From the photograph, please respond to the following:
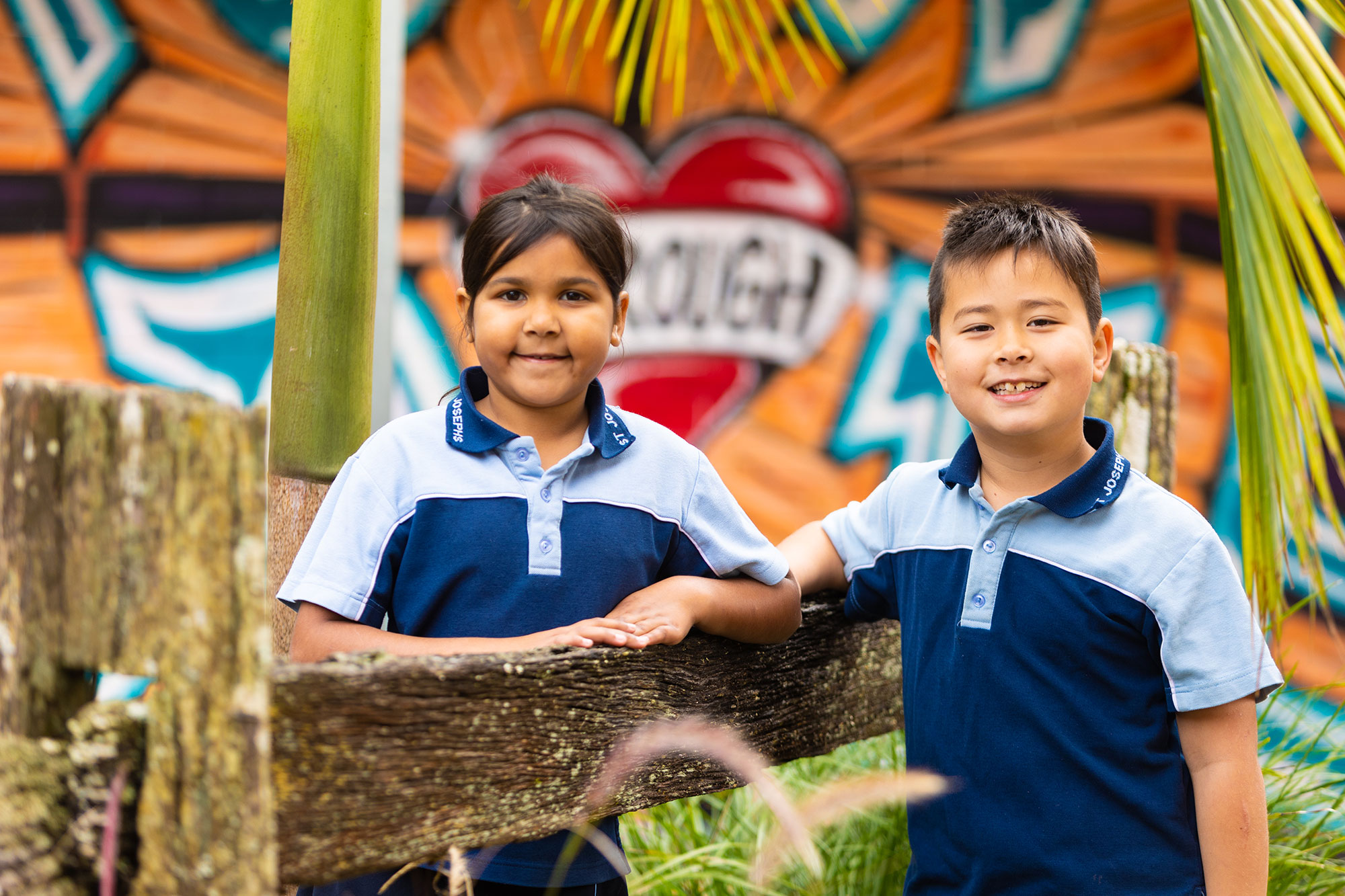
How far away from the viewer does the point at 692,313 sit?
13.0 ft

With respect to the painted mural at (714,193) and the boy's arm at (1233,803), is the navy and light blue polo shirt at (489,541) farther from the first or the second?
the painted mural at (714,193)

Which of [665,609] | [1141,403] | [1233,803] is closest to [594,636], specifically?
[665,609]

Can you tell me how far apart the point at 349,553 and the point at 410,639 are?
140 mm

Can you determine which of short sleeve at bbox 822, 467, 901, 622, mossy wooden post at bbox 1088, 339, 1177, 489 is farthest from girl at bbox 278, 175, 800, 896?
mossy wooden post at bbox 1088, 339, 1177, 489

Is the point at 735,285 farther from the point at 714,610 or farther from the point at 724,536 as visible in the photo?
the point at 714,610

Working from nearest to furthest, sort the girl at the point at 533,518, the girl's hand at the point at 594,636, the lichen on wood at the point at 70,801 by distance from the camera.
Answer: the lichen on wood at the point at 70,801
the girl's hand at the point at 594,636
the girl at the point at 533,518

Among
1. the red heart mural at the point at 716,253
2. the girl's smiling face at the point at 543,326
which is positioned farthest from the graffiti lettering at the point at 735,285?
the girl's smiling face at the point at 543,326

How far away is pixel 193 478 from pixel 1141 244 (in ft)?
12.7

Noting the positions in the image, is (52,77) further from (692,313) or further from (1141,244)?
(1141,244)

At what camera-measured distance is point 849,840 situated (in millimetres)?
2191

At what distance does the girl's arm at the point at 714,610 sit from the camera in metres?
1.33

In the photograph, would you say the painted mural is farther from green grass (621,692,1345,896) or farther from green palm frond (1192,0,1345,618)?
green palm frond (1192,0,1345,618)

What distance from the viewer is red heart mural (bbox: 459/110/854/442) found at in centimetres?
389

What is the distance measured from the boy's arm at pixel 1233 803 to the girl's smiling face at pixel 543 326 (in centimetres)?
89
